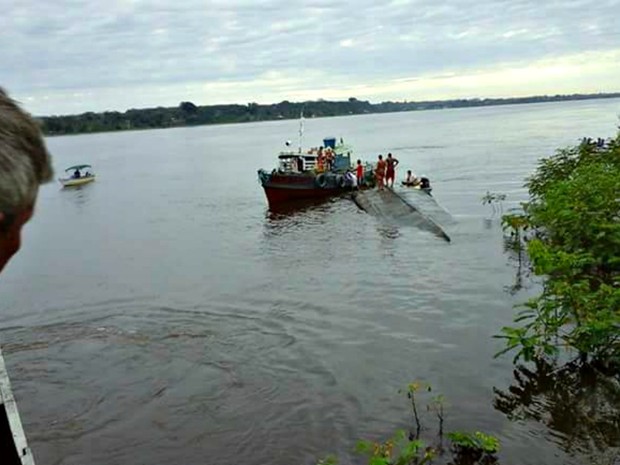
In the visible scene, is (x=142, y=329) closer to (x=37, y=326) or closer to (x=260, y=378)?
(x=37, y=326)

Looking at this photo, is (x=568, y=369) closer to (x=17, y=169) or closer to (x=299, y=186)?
(x=17, y=169)

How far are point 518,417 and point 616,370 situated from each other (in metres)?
1.39

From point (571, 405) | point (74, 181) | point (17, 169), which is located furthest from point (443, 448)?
point (74, 181)

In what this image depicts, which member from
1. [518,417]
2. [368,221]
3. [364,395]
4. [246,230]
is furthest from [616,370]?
[246,230]

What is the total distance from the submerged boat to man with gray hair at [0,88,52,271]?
92.8ft

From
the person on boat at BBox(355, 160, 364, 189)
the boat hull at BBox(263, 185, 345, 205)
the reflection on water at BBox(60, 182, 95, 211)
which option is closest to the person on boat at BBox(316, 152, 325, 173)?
the boat hull at BBox(263, 185, 345, 205)

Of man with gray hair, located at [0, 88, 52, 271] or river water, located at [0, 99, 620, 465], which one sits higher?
man with gray hair, located at [0, 88, 52, 271]

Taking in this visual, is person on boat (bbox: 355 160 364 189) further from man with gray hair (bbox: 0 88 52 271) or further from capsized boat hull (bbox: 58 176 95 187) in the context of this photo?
man with gray hair (bbox: 0 88 52 271)

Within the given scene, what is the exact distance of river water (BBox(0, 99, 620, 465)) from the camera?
25.6ft

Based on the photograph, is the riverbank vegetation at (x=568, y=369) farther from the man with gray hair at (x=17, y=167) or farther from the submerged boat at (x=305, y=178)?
the submerged boat at (x=305, y=178)

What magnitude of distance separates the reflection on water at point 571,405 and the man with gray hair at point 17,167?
256 inches

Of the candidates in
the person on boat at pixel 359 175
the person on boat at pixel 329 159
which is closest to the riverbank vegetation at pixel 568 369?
the person on boat at pixel 359 175

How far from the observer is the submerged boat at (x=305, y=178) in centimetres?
2983

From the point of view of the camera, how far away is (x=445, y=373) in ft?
30.3
